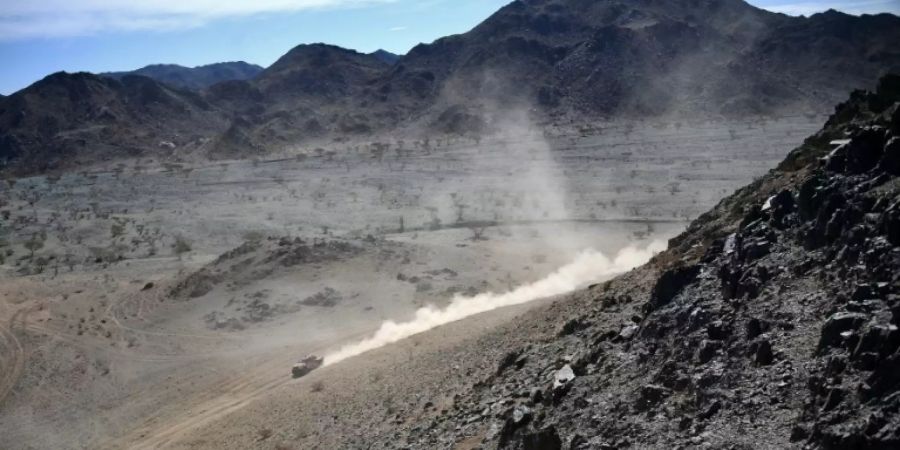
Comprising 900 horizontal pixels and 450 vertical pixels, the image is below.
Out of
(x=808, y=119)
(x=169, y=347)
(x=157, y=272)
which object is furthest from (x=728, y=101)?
(x=169, y=347)

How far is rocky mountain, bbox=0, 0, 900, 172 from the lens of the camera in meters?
113

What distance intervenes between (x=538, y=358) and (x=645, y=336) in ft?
10.2

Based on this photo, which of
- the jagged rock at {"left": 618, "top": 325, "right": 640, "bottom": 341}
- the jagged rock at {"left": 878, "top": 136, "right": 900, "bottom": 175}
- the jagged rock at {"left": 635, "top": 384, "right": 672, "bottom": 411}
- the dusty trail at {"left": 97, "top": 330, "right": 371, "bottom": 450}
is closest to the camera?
the jagged rock at {"left": 635, "top": 384, "right": 672, "bottom": 411}

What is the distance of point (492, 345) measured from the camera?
60.6ft

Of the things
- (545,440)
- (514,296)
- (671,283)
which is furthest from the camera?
(514,296)

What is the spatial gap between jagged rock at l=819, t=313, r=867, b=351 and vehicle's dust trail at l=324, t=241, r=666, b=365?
18148 millimetres

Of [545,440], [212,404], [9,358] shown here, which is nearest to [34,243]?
[9,358]

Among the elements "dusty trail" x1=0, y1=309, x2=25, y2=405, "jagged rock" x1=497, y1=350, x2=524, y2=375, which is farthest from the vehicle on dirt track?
"jagged rock" x1=497, y1=350, x2=524, y2=375

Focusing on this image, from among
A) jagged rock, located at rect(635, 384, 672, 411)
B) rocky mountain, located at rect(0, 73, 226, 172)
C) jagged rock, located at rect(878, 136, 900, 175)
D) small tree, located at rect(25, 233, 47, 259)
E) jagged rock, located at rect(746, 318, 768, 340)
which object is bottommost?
small tree, located at rect(25, 233, 47, 259)

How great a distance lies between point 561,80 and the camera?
127 m

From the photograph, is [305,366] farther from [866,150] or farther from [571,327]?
[866,150]

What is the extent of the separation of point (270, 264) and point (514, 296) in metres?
12.3

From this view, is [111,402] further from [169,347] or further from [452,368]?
[452,368]

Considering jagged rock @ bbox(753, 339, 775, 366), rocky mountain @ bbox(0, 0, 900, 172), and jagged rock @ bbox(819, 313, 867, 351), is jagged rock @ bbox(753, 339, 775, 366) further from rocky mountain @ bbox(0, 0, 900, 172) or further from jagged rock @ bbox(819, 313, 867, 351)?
rocky mountain @ bbox(0, 0, 900, 172)
